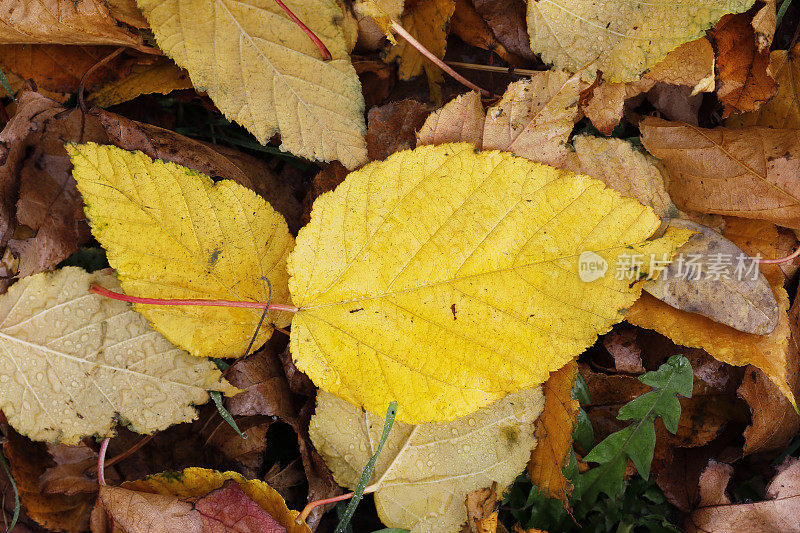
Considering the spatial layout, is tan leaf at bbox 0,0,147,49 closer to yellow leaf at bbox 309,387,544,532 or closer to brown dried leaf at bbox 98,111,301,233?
brown dried leaf at bbox 98,111,301,233

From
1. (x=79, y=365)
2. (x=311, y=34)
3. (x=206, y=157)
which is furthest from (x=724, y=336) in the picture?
(x=79, y=365)

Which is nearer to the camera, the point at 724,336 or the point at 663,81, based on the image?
the point at 724,336

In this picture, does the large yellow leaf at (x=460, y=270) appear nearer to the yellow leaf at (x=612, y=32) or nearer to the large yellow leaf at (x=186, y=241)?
the large yellow leaf at (x=186, y=241)

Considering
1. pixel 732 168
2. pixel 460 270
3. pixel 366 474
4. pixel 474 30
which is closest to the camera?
pixel 460 270

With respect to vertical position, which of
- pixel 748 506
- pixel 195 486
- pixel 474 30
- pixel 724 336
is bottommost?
pixel 748 506

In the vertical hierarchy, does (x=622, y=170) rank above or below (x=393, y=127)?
below

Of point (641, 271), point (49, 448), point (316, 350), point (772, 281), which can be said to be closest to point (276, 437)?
point (316, 350)

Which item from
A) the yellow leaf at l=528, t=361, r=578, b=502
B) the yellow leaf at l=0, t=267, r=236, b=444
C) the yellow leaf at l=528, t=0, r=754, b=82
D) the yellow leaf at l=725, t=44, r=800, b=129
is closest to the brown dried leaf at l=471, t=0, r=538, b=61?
the yellow leaf at l=528, t=0, r=754, b=82

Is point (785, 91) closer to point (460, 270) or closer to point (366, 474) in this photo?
point (460, 270)
